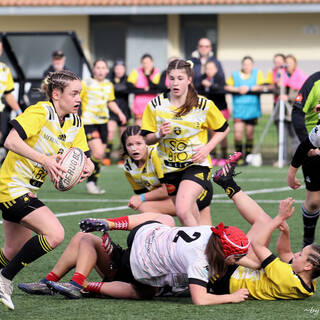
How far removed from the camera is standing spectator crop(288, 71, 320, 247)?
7711 mm

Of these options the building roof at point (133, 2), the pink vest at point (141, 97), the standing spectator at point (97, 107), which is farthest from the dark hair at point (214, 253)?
the building roof at point (133, 2)

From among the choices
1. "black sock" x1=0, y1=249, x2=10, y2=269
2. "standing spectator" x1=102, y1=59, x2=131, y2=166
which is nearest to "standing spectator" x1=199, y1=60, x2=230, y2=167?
"standing spectator" x1=102, y1=59, x2=131, y2=166

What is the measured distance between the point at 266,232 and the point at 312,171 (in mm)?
1692

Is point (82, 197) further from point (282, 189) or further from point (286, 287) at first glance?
point (286, 287)

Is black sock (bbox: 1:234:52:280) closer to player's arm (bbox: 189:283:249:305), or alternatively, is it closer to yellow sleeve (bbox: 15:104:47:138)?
yellow sleeve (bbox: 15:104:47:138)

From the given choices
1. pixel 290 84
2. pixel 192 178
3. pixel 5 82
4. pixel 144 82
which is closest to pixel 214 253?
pixel 192 178

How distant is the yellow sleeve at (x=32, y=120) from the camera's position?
5.98 m

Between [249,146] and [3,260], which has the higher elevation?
[3,260]

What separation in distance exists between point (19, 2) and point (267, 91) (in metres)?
11.1

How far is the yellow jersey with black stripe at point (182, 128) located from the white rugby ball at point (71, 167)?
4.98ft

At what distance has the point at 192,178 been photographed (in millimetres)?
7441

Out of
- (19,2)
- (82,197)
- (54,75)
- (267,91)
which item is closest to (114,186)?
(82,197)

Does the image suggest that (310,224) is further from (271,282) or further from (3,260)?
(3,260)

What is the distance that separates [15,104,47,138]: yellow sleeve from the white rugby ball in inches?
A: 10.9
